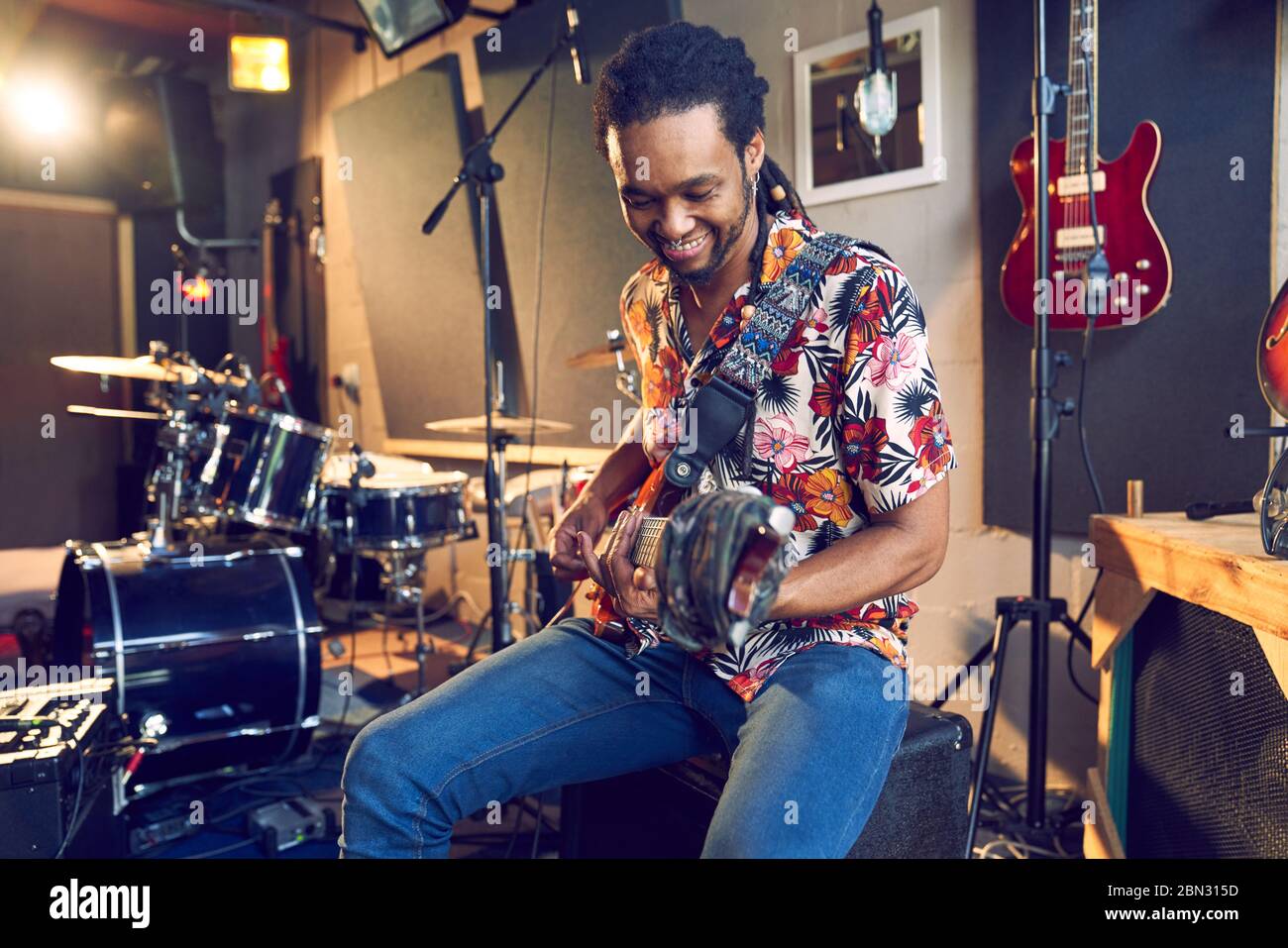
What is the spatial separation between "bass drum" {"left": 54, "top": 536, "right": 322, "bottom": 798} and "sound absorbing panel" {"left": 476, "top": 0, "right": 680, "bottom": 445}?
145 cm

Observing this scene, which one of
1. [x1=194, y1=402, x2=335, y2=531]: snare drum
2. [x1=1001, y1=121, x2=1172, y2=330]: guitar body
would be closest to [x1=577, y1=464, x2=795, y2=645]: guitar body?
[x1=1001, y1=121, x2=1172, y2=330]: guitar body

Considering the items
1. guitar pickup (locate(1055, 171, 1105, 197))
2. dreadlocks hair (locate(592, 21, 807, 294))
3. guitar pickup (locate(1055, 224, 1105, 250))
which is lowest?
guitar pickup (locate(1055, 224, 1105, 250))

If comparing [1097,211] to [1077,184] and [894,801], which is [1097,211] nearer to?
[1077,184]

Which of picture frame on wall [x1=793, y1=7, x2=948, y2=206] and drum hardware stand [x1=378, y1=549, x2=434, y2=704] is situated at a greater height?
picture frame on wall [x1=793, y1=7, x2=948, y2=206]

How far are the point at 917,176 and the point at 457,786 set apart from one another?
2.14 metres

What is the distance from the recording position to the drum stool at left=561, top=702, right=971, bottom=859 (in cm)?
144

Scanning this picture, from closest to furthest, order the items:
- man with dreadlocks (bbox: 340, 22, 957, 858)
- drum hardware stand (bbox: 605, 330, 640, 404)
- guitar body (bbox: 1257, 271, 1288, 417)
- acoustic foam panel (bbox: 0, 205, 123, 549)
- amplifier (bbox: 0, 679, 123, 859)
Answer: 1. man with dreadlocks (bbox: 340, 22, 957, 858)
2. guitar body (bbox: 1257, 271, 1288, 417)
3. amplifier (bbox: 0, 679, 123, 859)
4. drum hardware stand (bbox: 605, 330, 640, 404)
5. acoustic foam panel (bbox: 0, 205, 123, 549)

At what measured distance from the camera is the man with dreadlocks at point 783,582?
4.12ft

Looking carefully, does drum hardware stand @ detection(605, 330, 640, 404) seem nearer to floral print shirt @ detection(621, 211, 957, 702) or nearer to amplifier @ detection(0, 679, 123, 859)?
floral print shirt @ detection(621, 211, 957, 702)

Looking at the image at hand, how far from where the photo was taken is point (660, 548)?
1.07 m

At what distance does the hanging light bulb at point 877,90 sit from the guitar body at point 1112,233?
419 millimetres

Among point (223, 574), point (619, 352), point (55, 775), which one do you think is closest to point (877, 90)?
point (619, 352)

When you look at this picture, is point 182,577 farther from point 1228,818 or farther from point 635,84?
point 1228,818

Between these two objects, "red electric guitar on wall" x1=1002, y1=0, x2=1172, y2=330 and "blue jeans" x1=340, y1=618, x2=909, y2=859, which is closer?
"blue jeans" x1=340, y1=618, x2=909, y2=859
